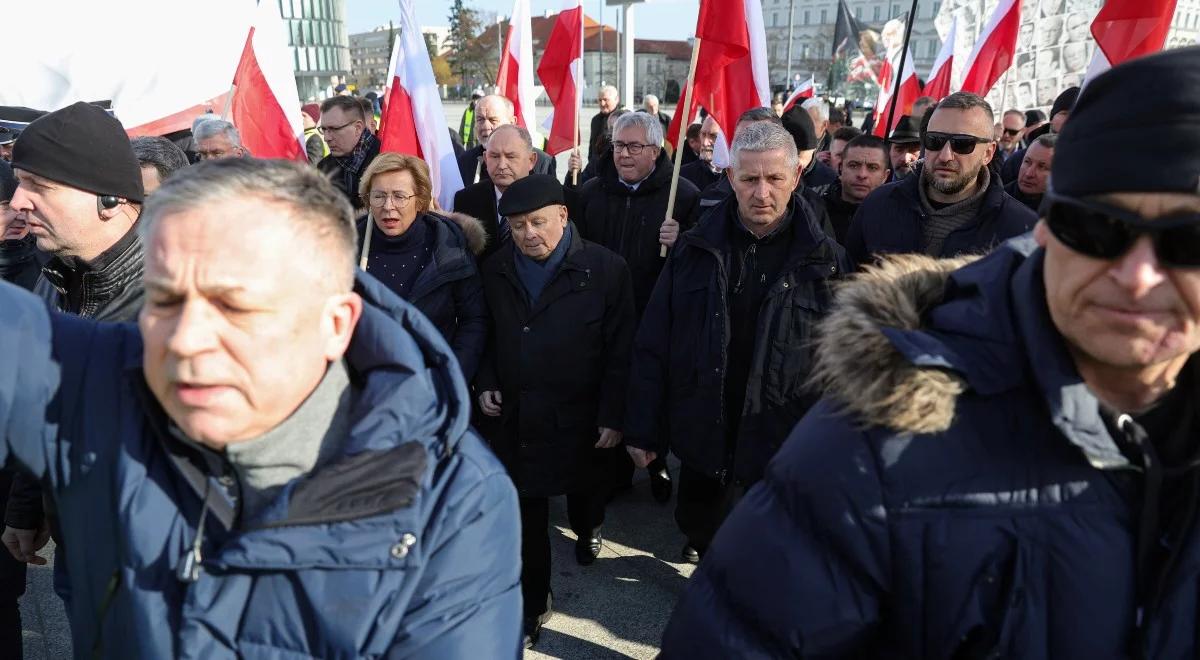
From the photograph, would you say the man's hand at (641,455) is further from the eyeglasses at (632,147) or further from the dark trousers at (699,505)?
the eyeglasses at (632,147)

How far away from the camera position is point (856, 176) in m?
5.02

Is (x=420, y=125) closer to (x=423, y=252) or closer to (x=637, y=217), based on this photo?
(x=637, y=217)

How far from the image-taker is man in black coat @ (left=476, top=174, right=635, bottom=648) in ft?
11.6

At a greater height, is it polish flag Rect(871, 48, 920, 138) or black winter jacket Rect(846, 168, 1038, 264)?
polish flag Rect(871, 48, 920, 138)

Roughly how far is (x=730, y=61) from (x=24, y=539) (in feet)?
13.8

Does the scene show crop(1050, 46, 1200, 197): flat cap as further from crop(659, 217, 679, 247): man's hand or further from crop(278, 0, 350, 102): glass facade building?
crop(278, 0, 350, 102): glass facade building

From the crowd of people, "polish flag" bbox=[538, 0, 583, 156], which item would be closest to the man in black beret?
the crowd of people

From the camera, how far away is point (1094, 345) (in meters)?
1.14

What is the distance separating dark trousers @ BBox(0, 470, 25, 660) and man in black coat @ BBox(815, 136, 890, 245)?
4.06 m

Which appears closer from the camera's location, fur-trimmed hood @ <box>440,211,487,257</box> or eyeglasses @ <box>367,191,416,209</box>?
eyeglasses @ <box>367,191,416,209</box>

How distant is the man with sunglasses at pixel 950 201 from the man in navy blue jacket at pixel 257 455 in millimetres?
2897

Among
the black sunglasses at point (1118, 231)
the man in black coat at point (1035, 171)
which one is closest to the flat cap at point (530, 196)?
Result: the black sunglasses at point (1118, 231)

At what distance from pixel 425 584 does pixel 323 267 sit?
508mm

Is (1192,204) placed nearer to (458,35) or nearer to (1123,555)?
(1123,555)
